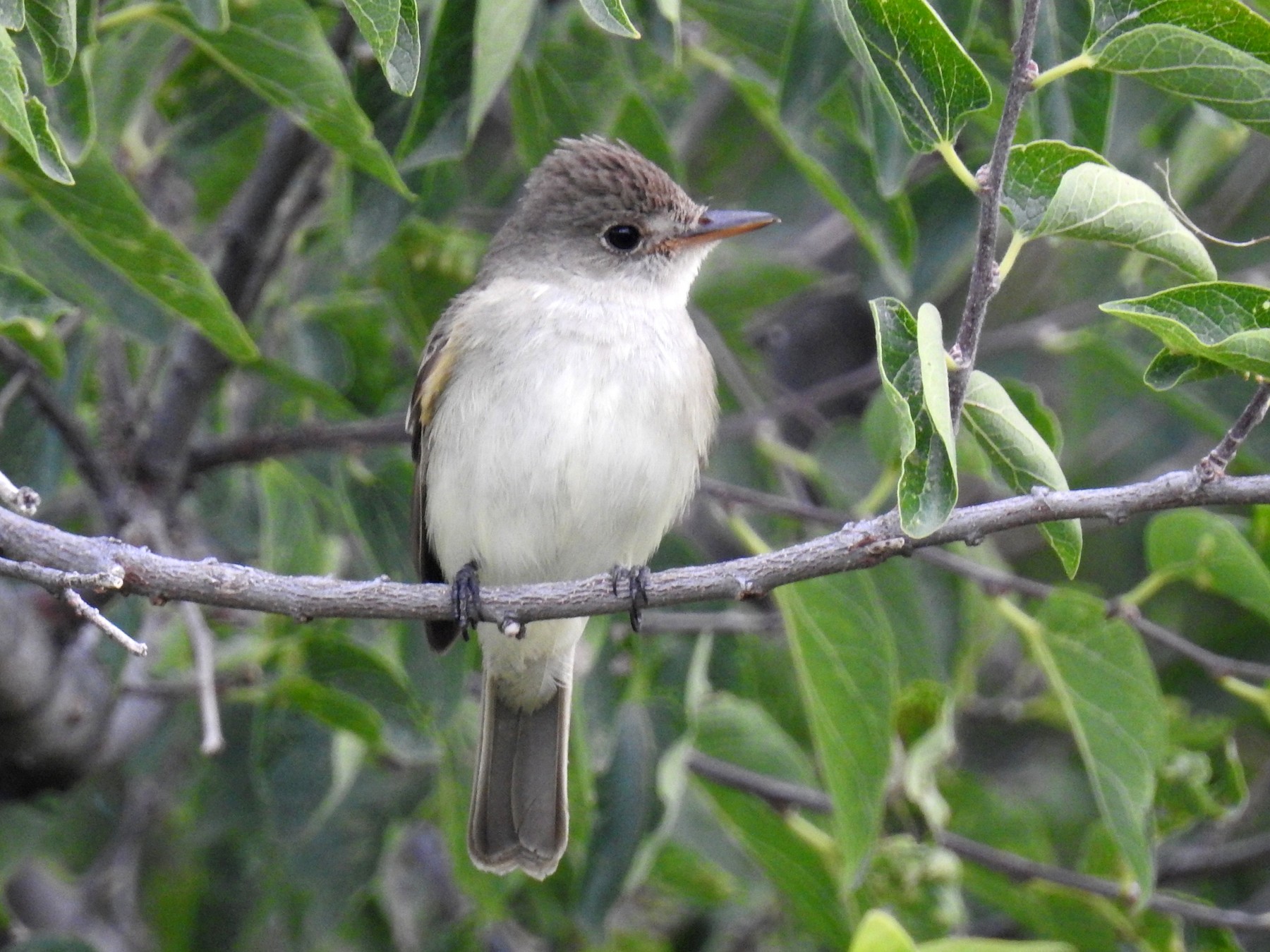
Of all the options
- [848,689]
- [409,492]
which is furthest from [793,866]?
[409,492]

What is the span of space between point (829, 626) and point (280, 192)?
1.74 metres

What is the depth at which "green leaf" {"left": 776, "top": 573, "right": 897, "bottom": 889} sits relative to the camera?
135 inches

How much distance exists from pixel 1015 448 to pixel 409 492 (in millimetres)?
2081

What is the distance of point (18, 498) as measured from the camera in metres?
2.40

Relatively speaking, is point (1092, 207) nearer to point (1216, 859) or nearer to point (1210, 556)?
point (1210, 556)

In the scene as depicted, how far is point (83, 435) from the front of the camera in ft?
12.5

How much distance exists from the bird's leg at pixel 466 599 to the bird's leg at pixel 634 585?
26cm

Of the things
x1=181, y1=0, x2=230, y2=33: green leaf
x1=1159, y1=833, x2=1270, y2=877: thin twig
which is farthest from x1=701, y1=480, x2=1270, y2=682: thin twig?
x1=181, y1=0, x2=230, y2=33: green leaf

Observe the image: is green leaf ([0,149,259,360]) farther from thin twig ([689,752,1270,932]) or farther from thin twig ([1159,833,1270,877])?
thin twig ([1159,833,1270,877])

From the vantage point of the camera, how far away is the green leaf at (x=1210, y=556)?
3.33 meters

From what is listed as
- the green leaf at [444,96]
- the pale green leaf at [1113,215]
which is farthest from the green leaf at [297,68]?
the pale green leaf at [1113,215]

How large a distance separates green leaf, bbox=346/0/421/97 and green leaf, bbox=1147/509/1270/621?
198 cm

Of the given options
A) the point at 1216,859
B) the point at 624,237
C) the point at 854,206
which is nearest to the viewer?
the point at 854,206

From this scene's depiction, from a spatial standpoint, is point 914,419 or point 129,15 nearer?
point 914,419
